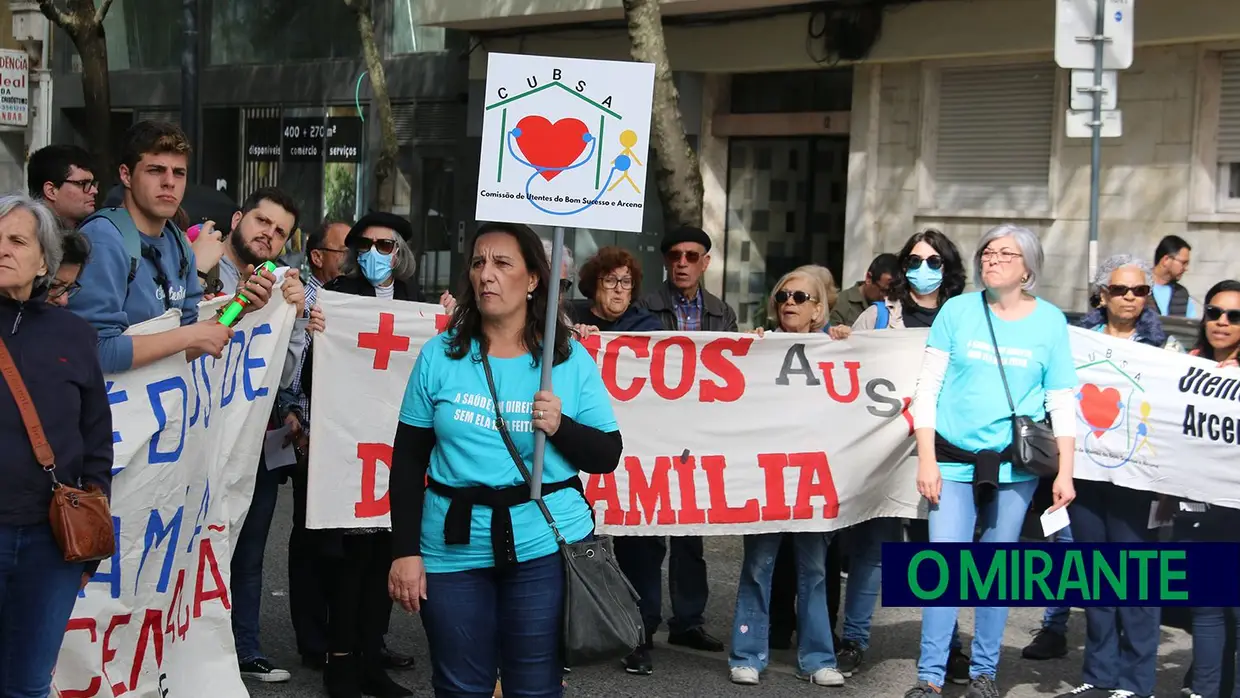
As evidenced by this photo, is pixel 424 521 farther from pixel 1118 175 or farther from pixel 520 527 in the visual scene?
pixel 1118 175

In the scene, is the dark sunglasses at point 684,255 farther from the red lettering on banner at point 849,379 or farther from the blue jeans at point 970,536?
the blue jeans at point 970,536

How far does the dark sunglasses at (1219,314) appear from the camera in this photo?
6516 millimetres

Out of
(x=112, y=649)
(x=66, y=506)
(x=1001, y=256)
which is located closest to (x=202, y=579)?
(x=112, y=649)

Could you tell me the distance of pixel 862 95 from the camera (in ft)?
52.6

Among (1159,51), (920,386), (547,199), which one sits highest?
(1159,51)

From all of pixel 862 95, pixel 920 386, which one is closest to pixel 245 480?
pixel 920 386

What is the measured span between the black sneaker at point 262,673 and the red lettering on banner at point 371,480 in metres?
0.73

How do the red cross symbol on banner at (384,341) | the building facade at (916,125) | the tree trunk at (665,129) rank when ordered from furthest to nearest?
the building facade at (916,125)
the tree trunk at (665,129)
the red cross symbol on banner at (384,341)

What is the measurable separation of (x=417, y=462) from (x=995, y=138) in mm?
11661

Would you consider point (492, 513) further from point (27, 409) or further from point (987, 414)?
point (987, 414)

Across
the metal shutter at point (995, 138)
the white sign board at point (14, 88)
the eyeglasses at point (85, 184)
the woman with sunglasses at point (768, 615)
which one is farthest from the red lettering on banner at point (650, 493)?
the white sign board at point (14, 88)

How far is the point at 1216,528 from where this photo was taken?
698cm

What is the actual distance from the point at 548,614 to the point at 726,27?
13.7m

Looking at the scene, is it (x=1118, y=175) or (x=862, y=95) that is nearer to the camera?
(x=1118, y=175)
